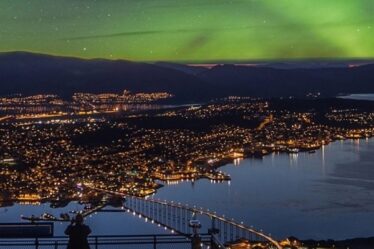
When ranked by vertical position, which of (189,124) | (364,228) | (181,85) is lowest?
(364,228)

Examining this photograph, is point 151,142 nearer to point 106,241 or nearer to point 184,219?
point 184,219

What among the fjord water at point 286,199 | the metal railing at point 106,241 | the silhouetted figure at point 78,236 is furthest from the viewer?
the fjord water at point 286,199

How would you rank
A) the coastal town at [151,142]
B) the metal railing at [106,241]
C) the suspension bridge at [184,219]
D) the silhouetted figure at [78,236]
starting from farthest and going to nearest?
1. the coastal town at [151,142]
2. the suspension bridge at [184,219]
3. the metal railing at [106,241]
4. the silhouetted figure at [78,236]

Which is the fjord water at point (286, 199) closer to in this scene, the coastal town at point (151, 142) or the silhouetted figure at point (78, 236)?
the coastal town at point (151, 142)

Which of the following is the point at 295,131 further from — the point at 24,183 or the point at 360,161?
the point at 24,183

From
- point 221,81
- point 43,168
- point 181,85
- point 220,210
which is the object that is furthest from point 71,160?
point 221,81

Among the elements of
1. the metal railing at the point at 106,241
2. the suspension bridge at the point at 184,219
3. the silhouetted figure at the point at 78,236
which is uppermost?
the silhouetted figure at the point at 78,236

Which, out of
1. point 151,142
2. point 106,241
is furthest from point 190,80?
A: point 106,241

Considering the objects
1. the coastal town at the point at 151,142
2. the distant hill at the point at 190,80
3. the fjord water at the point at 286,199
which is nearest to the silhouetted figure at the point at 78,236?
the fjord water at the point at 286,199
